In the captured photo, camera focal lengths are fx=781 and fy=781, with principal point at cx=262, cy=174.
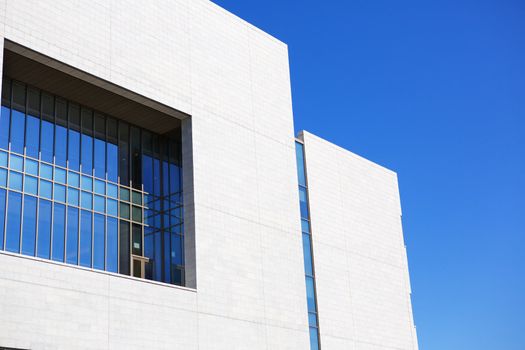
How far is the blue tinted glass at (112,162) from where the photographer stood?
38156 mm

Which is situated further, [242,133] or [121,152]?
[242,133]

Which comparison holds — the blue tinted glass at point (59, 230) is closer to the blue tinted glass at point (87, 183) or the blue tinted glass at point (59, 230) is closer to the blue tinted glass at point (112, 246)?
the blue tinted glass at point (87, 183)

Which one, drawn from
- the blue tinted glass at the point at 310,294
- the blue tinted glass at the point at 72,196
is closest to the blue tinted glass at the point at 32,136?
the blue tinted glass at the point at 72,196

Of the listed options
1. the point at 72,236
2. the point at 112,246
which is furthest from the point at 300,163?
the point at 72,236

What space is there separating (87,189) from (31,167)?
3.01 metres

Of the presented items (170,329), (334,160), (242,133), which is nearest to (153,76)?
(242,133)

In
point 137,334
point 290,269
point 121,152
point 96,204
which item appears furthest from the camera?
point 290,269

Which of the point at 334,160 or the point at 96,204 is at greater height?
the point at 334,160

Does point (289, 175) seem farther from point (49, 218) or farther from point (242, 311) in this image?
point (49, 218)

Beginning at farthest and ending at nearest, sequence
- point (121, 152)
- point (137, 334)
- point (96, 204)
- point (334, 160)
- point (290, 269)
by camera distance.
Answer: point (334, 160)
point (290, 269)
point (121, 152)
point (96, 204)
point (137, 334)

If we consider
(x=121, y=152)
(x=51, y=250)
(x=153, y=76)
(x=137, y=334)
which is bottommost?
(x=137, y=334)

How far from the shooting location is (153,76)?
38.1m

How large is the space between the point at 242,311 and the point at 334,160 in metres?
→ 15.8

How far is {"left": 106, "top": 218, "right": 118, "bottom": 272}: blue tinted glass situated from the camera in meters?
36.5
